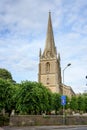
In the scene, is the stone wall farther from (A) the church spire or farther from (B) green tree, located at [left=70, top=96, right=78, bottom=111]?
Result: (A) the church spire

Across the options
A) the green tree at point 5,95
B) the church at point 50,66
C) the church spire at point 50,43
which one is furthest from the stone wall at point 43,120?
the church spire at point 50,43

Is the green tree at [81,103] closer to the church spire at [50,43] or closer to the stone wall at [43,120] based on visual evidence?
the church spire at [50,43]

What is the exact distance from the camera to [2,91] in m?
66.4

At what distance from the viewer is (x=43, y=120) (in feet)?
167

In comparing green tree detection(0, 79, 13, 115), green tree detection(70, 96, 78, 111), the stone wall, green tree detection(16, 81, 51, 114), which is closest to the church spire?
green tree detection(70, 96, 78, 111)

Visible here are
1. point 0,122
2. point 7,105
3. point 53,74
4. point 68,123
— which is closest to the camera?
point 0,122

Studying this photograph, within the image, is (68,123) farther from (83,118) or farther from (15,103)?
(15,103)

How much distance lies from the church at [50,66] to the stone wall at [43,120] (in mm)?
120910

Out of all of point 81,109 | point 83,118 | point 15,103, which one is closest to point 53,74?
point 81,109

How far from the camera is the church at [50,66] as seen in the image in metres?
178

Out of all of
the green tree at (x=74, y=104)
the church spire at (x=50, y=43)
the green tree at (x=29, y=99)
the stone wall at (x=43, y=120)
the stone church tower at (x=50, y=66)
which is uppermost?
the church spire at (x=50, y=43)

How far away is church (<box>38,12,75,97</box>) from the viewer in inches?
7018

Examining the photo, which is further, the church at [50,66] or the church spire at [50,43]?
the church spire at [50,43]

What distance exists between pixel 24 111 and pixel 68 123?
13.1 m
